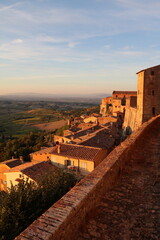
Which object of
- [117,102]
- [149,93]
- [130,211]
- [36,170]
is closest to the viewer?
[130,211]

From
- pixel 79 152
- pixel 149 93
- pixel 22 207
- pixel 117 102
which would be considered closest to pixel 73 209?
pixel 22 207

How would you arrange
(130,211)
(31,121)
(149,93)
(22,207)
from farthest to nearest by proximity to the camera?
1. (31,121)
2. (149,93)
3. (22,207)
4. (130,211)

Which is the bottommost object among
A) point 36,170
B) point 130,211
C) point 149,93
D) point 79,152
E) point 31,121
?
point 31,121

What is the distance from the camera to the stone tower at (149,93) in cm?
2730

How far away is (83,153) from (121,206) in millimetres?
15789

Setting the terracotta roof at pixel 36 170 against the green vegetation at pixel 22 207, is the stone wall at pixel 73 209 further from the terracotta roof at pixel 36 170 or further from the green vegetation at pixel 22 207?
the terracotta roof at pixel 36 170

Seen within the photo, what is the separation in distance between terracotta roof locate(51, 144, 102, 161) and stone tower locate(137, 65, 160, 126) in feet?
36.5

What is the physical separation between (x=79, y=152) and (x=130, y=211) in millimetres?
16317

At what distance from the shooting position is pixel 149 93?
2777 cm

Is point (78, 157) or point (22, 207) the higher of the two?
point (22, 207)

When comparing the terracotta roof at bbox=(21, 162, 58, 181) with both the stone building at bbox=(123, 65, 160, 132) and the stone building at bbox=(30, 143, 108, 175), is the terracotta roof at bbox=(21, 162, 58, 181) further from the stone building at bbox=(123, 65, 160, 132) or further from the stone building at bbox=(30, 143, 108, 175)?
the stone building at bbox=(123, 65, 160, 132)

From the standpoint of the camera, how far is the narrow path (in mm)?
3236

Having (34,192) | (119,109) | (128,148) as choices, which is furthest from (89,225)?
(119,109)

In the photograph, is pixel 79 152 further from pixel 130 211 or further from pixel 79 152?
pixel 130 211
